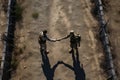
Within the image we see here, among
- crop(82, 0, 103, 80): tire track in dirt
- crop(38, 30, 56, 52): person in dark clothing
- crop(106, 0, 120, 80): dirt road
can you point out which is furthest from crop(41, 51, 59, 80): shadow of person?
crop(106, 0, 120, 80): dirt road

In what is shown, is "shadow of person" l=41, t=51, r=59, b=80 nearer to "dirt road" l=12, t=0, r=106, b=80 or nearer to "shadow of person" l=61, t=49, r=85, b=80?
"dirt road" l=12, t=0, r=106, b=80

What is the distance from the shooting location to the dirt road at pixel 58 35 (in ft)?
85.6

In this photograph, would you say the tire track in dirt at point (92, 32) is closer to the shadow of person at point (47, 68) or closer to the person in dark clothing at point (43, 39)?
the shadow of person at point (47, 68)

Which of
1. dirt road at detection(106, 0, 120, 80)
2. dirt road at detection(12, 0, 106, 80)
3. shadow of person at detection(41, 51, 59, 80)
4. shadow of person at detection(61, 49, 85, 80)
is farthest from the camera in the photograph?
dirt road at detection(106, 0, 120, 80)

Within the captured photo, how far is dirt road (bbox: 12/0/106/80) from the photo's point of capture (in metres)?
26.1

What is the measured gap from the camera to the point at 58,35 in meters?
28.2

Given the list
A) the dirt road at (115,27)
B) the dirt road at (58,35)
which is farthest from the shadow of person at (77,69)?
the dirt road at (115,27)

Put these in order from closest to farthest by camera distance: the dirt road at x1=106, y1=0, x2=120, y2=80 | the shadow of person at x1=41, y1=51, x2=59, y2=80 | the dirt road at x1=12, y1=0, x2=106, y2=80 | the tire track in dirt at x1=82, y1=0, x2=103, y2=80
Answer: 1. the shadow of person at x1=41, y1=51, x2=59, y2=80
2. the dirt road at x1=12, y1=0, x2=106, y2=80
3. the tire track in dirt at x1=82, y1=0, x2=103, y2=80
4. the dirt road at x1=106, y1=0, x2=120, y2=80

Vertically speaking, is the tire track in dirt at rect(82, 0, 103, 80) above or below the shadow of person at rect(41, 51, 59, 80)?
above

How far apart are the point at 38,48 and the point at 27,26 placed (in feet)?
8.63

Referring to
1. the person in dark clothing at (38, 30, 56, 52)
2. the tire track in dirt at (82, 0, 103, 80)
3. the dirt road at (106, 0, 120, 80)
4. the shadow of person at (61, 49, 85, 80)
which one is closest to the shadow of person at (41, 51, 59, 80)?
the person in dark clothing at (38, 30, 56, 52)

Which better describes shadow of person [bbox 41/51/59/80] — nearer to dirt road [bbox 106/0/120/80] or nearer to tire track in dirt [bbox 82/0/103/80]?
tire track in dirt [bbox 82/0/103/80]

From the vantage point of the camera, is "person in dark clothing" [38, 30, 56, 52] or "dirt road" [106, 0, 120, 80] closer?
"person in dark clothing" [38, 30, 56, 52]

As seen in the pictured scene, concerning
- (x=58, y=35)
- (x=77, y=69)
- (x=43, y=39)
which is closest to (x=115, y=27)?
(x=58, y=35)
